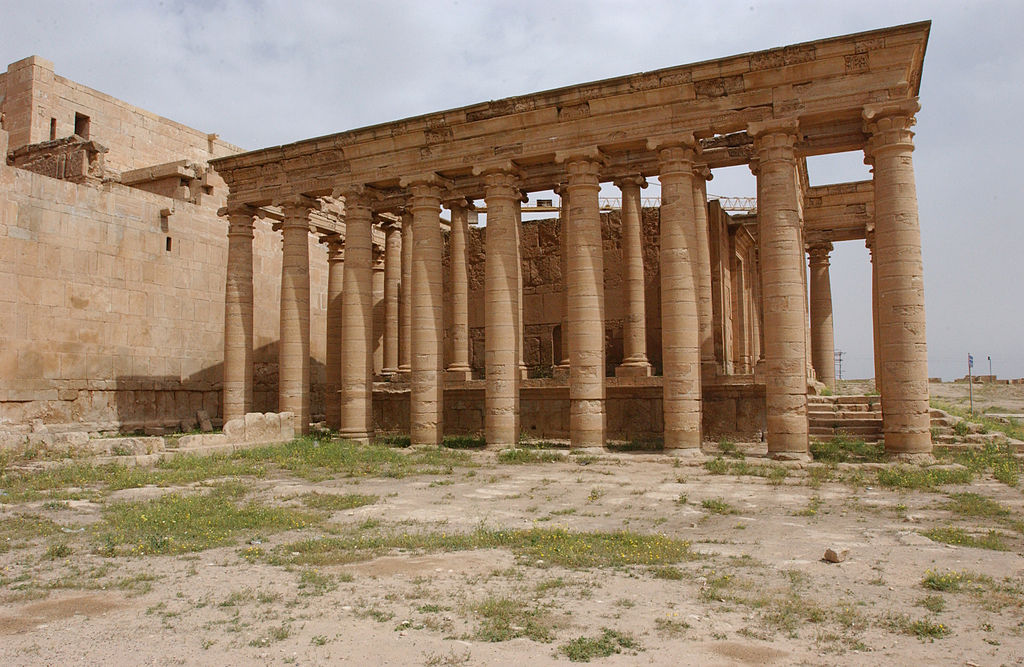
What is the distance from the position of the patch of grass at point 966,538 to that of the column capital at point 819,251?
68.9 feet

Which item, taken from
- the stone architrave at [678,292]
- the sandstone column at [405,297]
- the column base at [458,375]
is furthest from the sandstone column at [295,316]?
the stone architrave at [678,292]

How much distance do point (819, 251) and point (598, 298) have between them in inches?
560

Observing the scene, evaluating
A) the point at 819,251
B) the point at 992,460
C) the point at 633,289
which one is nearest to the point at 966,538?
the point at 992,460

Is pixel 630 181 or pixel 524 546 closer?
pixel 524 546

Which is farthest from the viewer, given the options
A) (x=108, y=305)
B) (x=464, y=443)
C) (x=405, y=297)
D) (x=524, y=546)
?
(x=405, y=297)

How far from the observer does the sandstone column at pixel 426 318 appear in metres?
20.7

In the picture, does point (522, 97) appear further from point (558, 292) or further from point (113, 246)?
point (113, 246)

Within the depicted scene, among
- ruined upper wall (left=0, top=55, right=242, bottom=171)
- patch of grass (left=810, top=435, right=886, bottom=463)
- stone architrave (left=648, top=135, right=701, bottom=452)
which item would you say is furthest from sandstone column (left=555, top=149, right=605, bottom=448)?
ruined upper wall (left=0, top=55, right=242, bottom=171)

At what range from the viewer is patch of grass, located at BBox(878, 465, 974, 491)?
13.0m

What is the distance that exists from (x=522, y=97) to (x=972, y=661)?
55.0 feet

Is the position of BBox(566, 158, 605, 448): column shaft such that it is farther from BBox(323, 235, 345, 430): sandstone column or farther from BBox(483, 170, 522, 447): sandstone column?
BBox(323, 235, 345, 430): sandstone column

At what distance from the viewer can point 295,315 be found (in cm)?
2328

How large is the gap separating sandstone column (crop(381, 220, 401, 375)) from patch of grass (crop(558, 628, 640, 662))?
909 inches

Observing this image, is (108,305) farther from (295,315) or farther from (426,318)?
(426,318)
